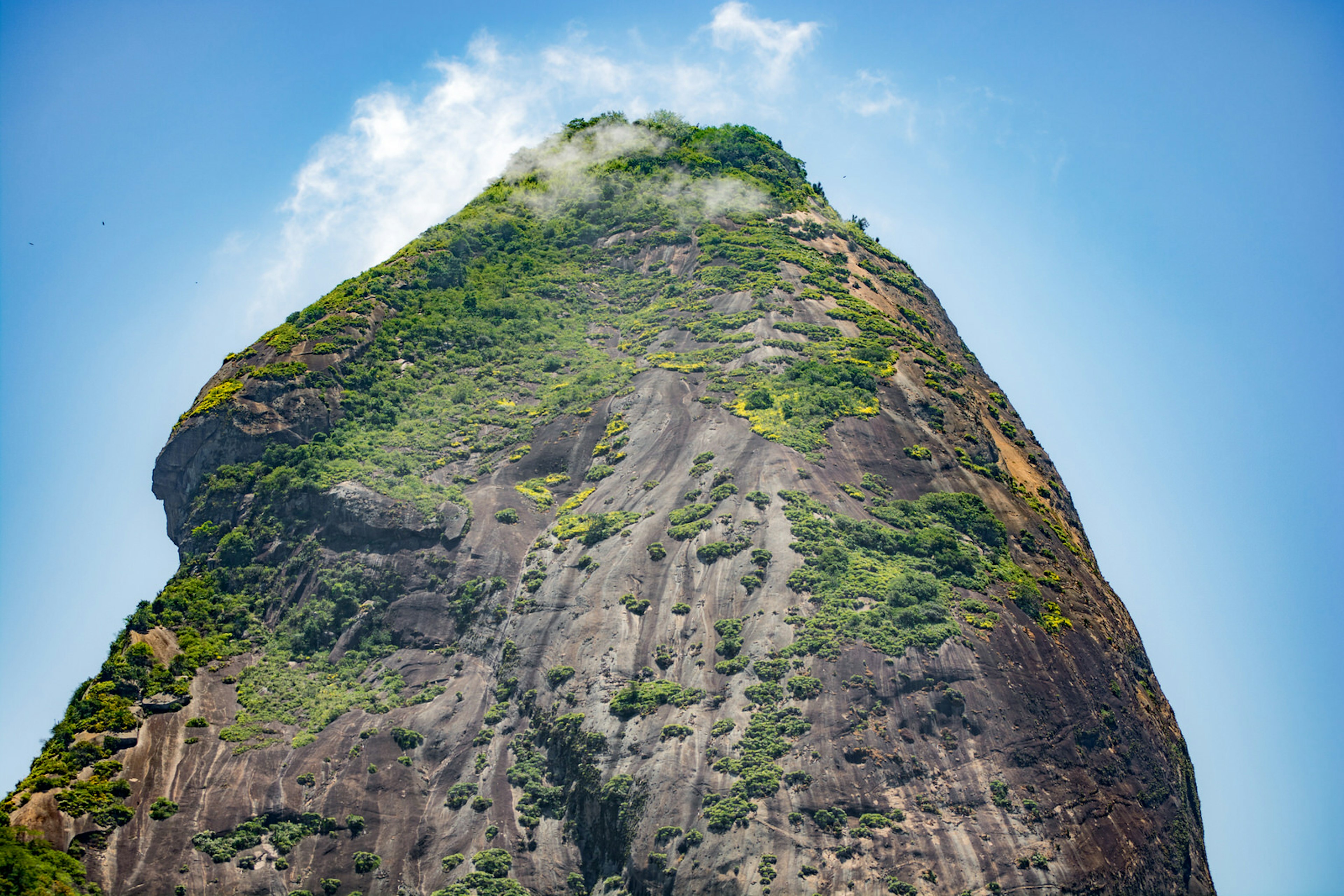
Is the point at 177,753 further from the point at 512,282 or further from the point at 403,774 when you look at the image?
the point at 512,282

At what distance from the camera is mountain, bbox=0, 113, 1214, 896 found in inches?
2153

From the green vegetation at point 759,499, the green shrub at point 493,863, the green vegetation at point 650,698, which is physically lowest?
the green shrub at point 493,863

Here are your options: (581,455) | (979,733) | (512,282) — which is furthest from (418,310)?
(979,733)

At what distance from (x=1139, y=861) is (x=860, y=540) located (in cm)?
2538

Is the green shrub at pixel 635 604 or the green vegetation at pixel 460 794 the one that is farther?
the green shrub at pixel 635 604

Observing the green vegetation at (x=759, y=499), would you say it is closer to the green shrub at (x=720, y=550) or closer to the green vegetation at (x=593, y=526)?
the green shrub at (x=720, y=550)

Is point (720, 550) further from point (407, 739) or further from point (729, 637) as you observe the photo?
point (407, 739)

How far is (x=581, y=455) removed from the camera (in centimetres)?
8500

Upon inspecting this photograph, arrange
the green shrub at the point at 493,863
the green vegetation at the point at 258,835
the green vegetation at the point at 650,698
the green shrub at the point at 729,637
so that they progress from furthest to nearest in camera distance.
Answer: the green shrub at the point at 729,637
the green vegetation at the point at 650,698
the green shrub at the point at 493,863
the green vegetation at the point at 258,835

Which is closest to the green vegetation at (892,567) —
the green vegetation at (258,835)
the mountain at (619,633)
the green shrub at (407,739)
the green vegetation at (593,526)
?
the mountain at (619,633)

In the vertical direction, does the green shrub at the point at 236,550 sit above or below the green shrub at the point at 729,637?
above

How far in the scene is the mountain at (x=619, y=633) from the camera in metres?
54.7

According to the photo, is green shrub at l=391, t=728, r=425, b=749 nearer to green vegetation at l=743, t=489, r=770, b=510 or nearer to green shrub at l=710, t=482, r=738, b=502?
green shrub at l=710, t=482, r=738, b=502

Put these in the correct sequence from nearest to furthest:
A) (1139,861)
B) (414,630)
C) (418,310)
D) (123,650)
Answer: (1139,861), (123,650), (414,630), (418,310)
